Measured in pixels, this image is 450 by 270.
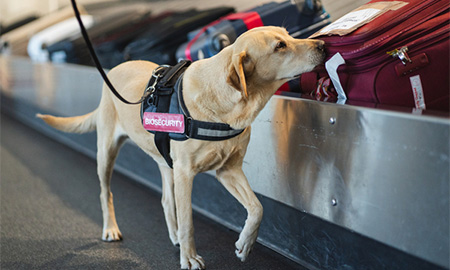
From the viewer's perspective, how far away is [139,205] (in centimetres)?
347

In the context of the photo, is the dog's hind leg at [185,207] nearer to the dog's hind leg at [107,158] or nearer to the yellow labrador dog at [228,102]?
the yellow labrador dog at [228,102]

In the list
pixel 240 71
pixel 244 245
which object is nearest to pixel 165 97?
pixel 240 71

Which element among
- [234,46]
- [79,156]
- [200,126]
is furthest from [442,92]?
[79,156]

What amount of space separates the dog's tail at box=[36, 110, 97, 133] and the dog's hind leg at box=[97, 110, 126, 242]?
30 cm

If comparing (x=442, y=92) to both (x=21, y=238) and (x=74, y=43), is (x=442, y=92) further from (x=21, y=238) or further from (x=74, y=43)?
(x=74, y=43)

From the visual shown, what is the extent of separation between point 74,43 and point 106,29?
46cm

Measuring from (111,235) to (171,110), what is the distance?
1.01m

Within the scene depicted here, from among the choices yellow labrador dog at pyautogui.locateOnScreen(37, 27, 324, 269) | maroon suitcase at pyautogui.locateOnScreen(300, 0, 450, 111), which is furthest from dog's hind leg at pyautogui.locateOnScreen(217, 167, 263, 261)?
maroon suitcase at pyautogui.locateOnScreen(300, 0, 450, 111)

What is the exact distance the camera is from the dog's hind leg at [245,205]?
2176mm

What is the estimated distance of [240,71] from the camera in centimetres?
188

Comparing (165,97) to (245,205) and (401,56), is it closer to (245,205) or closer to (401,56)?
(245,205)

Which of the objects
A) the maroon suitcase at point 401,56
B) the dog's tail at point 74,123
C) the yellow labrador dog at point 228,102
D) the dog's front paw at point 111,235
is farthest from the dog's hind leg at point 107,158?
the maroon suitcase at point 401,56

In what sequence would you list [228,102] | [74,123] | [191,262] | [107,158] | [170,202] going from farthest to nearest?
[74,123], [107,158], [170,202], [191,262], [228,102]

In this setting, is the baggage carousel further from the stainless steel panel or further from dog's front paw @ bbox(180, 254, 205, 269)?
dog's front paw @ bbox(180, 254, 205, 269)
